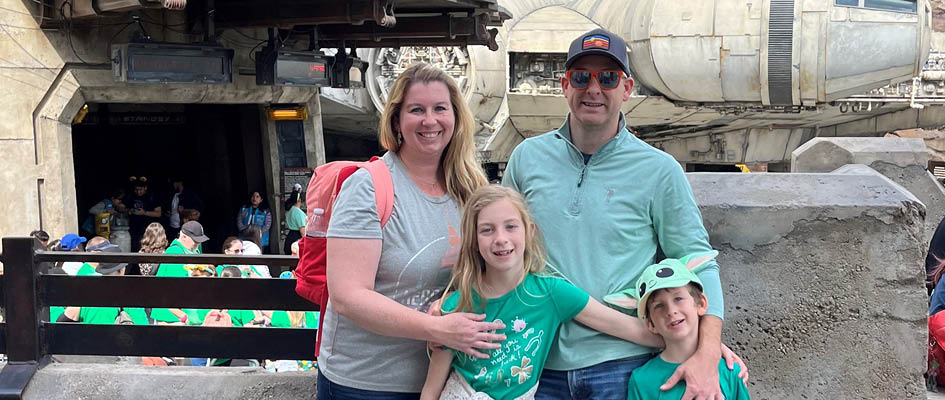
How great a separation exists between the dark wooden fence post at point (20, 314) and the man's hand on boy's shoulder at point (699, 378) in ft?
9.34

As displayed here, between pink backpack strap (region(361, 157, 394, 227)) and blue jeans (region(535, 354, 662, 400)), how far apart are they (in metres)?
0.65

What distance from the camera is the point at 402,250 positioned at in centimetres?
254

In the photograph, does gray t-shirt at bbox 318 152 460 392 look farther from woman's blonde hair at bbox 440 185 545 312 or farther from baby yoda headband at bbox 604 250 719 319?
baby yoda headband at bbox 604 250 719 319

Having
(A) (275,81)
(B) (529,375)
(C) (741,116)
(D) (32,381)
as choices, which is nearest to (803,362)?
(B) (529,375)

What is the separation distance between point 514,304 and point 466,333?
0.16 m

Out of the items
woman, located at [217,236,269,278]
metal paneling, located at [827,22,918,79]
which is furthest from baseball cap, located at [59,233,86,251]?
metal paneling, located at [827,22,918,79]

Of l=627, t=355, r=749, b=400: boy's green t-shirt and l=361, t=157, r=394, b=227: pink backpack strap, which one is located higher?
l=361, t=157, r=394, b=227: pink backpack strap

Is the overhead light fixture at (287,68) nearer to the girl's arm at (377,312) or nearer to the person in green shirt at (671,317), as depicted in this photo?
the girl's arm at (377,312)

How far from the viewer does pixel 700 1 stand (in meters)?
17.6

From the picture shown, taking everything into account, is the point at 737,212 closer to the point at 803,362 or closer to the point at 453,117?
the point at 803,362

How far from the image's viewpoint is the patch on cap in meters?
2.54

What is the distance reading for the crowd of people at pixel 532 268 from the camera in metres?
2.42

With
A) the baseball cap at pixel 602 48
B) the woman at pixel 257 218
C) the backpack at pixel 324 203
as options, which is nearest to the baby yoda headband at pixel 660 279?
the baseball cap at pixel 602 48

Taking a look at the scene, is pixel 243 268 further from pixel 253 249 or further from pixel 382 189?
pixel 382 189
